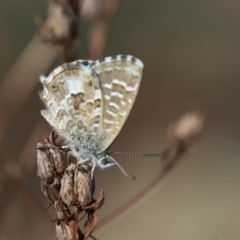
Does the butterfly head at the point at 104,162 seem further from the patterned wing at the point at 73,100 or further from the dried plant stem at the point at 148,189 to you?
the dried plant stem at the point at 148,189

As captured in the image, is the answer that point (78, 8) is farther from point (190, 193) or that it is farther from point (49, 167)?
point (190, 193)

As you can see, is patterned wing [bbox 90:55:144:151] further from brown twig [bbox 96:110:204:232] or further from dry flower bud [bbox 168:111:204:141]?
dry flower bud [bbox 168:111:204:141]

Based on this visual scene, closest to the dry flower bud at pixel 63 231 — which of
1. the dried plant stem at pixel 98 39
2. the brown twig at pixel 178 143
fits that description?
the brown twig at pixel 178 143

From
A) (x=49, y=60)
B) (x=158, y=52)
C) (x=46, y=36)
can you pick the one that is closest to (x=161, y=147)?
(x=158, y=52)

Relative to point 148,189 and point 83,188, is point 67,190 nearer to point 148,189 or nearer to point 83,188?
point 83,188

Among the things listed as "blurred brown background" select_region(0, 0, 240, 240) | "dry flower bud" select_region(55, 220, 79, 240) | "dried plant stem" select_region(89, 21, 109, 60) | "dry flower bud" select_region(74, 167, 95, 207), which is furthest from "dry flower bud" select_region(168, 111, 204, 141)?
"blurred brown background" select_region(0, 0, 240, 240)

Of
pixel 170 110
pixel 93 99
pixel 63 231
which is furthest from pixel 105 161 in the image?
pixel 170 110
